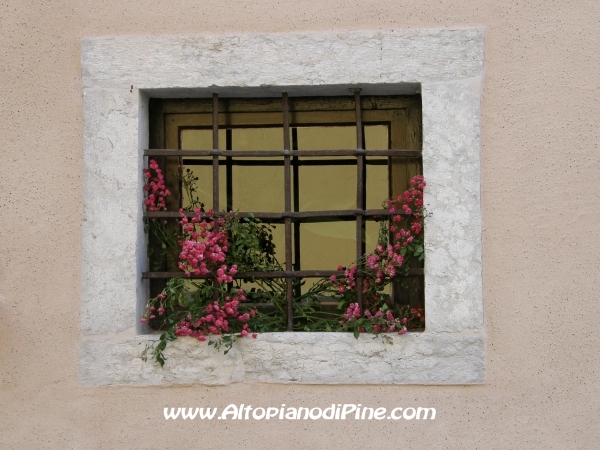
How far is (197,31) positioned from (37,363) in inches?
55.7

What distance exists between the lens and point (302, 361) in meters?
2.86

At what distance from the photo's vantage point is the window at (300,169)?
10.0ft

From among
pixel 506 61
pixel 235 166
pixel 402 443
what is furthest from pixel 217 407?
pixel 506 61

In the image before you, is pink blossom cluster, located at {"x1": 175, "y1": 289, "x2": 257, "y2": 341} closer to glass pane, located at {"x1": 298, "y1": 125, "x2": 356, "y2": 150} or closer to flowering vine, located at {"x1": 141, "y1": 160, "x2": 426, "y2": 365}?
flowering vine, located at {"x1": 141, "y1": 160, "x2": 426, "y2": 365}

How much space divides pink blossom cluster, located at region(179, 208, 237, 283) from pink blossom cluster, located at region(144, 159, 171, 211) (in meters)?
0.13

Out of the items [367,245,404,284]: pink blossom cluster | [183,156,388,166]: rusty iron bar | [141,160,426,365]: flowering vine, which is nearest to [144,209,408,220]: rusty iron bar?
[141,160,426,365]: flowering vine

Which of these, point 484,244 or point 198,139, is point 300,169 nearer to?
point 198,139

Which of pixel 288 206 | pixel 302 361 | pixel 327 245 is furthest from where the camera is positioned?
pixel 327 245

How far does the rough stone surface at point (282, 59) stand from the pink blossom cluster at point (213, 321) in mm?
844

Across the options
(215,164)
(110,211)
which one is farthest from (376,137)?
(110,211)

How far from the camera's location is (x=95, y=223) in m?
2.93

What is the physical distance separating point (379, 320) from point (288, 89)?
960mm

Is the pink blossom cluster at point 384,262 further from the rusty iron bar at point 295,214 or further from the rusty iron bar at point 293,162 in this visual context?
the rusty iron bar at point 293,162

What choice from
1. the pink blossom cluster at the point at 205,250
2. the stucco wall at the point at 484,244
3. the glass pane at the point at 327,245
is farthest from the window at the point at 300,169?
the stucco wall at the point at 484,244
